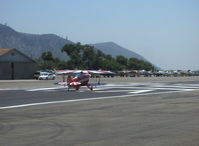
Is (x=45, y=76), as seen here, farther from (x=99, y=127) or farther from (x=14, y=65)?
(x=99, y=127)

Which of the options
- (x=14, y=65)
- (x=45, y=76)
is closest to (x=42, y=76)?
(x=45, y=76)

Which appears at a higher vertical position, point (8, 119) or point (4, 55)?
point (4, 55)

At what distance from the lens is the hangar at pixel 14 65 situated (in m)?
64.6

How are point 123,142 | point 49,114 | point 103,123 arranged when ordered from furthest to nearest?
point 49,114
point 103,123
point 123,142

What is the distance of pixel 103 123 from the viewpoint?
12.7m

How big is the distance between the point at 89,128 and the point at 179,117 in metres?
4.04

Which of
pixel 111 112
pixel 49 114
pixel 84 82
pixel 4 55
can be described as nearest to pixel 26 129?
pixel 49 114

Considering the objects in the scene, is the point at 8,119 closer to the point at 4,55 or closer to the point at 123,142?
the point at 123,142

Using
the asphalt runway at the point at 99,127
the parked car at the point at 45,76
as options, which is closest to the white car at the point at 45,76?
the parked car at the point at 45,76

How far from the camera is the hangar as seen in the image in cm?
6456

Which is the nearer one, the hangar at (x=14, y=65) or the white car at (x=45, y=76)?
the hangar at (x=14, y=65)

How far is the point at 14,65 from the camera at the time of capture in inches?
2611

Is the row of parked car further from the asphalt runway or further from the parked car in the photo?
the asphalt runway

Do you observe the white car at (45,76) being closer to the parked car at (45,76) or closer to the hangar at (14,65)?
the parked car at (45,76)
